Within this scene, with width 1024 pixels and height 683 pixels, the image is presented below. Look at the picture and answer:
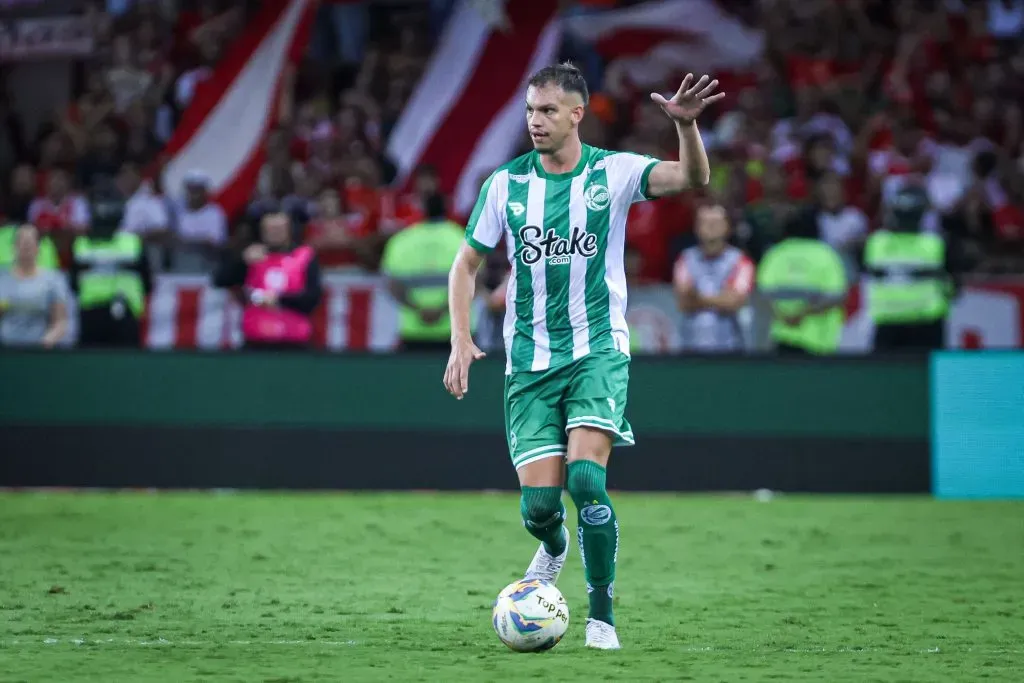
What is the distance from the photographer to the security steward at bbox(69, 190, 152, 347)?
14781mm

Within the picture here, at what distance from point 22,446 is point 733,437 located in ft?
18.6

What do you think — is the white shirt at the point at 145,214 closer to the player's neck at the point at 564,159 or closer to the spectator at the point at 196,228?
the spectator at the point at 196,228

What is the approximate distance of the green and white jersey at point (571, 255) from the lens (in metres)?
7.16

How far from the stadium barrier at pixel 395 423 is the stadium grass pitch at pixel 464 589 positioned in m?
0.30

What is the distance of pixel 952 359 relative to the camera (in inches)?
527

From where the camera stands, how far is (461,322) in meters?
7.18

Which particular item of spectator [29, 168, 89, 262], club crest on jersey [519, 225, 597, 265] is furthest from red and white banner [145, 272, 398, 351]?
club crest on jersey [519, 225, 597, 265]

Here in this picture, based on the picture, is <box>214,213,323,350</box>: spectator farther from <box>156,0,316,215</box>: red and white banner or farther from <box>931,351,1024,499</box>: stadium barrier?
<box>931,351,1024,499</box>: stadium barrier

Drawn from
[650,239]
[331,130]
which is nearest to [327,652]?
[650,239]

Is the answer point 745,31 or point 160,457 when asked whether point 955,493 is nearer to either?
point 160,457

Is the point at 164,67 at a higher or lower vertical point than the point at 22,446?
higher

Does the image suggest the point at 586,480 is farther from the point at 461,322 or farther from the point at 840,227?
the point at 840,227

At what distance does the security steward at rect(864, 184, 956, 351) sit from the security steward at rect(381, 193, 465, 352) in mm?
3443

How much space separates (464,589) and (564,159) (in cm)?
270
